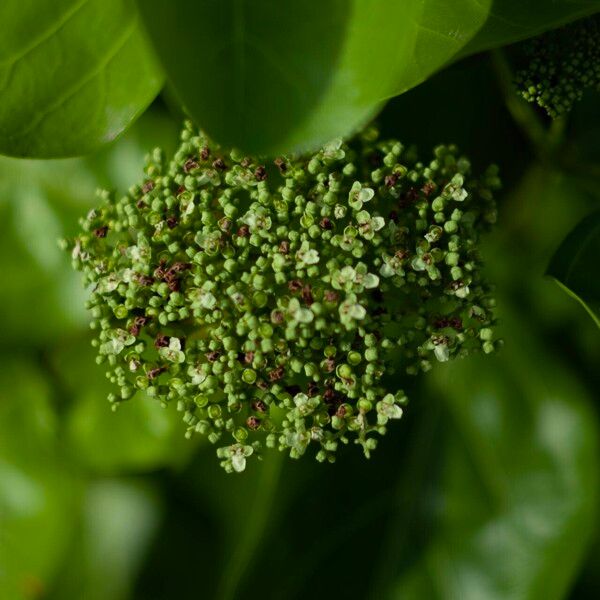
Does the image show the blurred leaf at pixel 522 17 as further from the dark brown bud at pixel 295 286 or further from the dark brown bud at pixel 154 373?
the dark brown bud at pixel 154 373

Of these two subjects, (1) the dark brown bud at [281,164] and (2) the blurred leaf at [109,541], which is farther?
(2) the blurred leaf at [109,541]

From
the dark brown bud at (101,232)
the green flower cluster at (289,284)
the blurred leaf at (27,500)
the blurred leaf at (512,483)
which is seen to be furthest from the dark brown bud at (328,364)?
the blurred leaf at (27,500)

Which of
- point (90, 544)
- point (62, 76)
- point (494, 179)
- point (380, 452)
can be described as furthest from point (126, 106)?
point (90, 544)

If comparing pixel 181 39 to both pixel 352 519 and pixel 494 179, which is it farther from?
pixel 352 519

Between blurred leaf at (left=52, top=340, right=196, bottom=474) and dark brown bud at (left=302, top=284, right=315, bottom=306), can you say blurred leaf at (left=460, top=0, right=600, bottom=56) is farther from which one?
blurred leaf at (left=52, top=340, right=196, bottom=474)

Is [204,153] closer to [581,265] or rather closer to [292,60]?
[292,60]

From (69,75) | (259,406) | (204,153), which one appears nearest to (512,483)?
(259,406)

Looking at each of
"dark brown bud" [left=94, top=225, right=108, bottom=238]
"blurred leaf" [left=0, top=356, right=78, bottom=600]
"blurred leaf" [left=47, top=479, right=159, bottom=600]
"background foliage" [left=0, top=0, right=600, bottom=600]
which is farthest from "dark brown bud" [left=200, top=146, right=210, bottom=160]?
"blurred leaf" [left=47, top=479, right=159, bottom=600]
